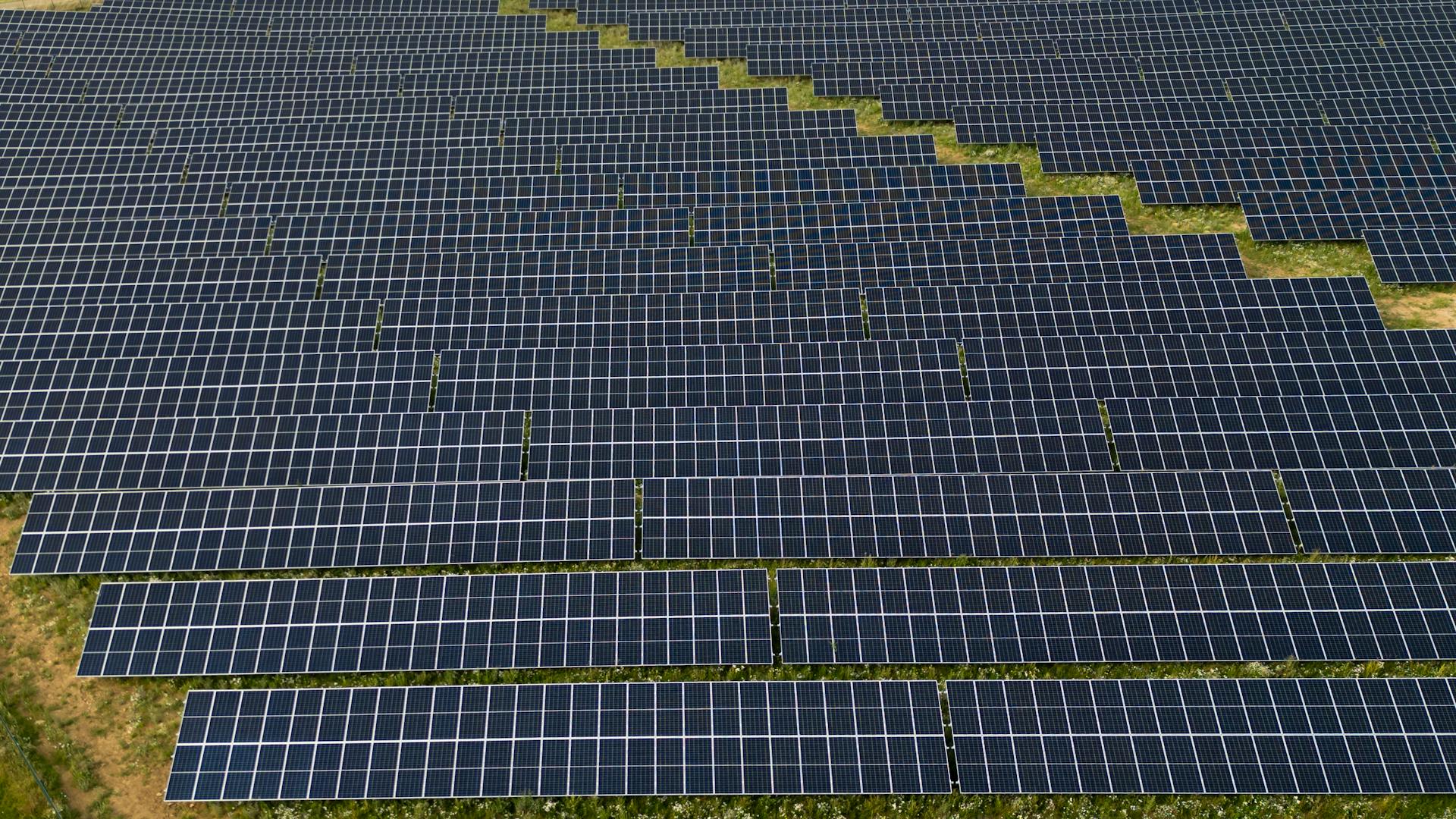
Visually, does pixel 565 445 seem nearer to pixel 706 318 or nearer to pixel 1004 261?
pixel 706 318

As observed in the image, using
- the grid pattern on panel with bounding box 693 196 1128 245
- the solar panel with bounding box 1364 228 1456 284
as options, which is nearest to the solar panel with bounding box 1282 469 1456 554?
the solar panel with bounding box 1364 228 1456 284

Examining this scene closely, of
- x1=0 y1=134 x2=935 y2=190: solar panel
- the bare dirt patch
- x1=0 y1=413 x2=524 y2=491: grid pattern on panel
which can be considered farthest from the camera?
x1=0 y1=134 x2=935 y2=190: solar panel

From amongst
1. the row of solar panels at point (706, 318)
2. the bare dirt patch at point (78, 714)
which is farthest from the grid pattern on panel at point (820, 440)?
the bare dirt patch at point (78, 714)

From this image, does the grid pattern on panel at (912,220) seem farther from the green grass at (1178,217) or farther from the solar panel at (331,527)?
the solar panel at (331,527)

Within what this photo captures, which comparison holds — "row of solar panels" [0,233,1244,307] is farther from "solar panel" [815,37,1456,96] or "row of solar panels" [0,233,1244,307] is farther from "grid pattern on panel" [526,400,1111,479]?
"solar panel" [815,37,1456,96]

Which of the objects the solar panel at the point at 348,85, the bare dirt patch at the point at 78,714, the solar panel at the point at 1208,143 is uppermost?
the solar panel at the point at 1208,143
